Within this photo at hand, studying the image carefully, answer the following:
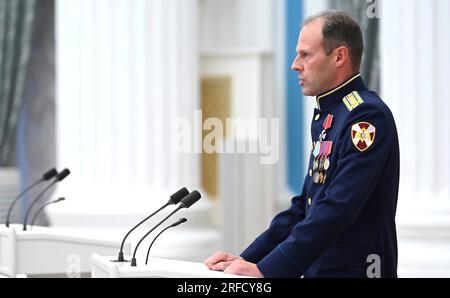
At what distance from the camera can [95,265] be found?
101 inches

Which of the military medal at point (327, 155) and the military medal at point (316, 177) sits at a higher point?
the military medal at point (327, 155)

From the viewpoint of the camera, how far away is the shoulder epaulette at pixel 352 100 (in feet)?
7.98

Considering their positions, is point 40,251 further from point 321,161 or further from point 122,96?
point 122,96

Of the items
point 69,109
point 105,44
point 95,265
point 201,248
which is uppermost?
point 105,44

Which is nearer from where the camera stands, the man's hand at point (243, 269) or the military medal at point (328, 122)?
the man's hand at point (243, 269)

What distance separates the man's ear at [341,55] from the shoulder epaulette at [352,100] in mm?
84

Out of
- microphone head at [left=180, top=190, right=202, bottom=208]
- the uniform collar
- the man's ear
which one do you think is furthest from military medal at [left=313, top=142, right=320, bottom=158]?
microphone head at [left=180, top=190, right=202, bottom=208]

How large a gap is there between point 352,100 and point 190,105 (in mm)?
3039

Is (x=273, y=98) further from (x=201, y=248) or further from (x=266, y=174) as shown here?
(x=201, y=248)

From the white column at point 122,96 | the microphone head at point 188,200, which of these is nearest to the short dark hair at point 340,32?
the microphone head at point 188,200

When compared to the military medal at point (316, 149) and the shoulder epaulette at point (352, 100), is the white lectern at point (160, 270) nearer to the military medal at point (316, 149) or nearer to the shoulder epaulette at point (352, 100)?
the military medal at point (316, 149)

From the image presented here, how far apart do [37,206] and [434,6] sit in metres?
3.77

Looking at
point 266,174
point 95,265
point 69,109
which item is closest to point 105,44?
point 69,109

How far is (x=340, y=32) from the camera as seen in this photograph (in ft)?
8.09
